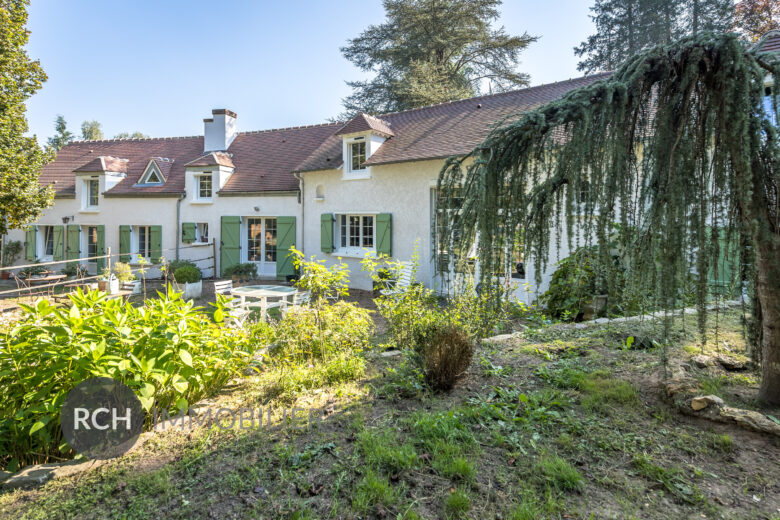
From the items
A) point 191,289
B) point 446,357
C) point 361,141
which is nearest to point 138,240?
point 191,289

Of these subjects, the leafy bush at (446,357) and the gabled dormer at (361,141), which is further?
the gabled dormer at (361,141)

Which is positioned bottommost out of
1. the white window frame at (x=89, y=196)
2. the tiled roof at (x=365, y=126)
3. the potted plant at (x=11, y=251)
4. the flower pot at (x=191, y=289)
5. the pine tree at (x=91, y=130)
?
the flower pot at (x=191, y=289)

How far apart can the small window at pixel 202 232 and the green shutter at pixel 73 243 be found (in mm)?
5435

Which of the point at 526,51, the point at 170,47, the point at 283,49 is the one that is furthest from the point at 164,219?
the point at 526,51

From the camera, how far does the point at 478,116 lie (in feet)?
38.3

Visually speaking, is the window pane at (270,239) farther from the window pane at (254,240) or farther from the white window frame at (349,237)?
the white window frame at (349,237)

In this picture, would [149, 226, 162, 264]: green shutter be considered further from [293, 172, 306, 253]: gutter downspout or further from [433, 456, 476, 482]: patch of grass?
[433, 456, 476, 482]: patch of grass

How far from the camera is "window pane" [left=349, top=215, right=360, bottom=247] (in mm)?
13086

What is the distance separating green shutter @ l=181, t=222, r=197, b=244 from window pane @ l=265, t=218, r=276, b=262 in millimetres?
2928

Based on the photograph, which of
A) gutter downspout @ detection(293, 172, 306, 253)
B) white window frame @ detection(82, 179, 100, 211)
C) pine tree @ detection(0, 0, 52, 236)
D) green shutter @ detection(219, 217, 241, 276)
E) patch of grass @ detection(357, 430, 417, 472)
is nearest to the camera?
patch of grass @ detection(357, 430, 417, 472)

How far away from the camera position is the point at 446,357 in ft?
12.9

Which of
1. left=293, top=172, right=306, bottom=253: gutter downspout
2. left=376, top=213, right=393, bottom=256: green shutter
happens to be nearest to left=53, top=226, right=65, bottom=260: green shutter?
left=293, top=172, right=306, bottom=253: gutter downspout

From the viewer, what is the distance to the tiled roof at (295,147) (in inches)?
438

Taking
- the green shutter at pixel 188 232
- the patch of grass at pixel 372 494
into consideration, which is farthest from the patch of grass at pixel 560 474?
the green shutter at pixel 188 232
